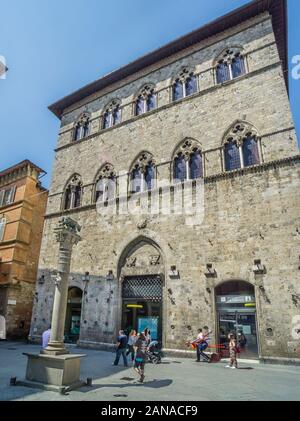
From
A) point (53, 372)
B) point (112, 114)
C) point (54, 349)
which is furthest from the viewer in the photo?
point (112, 114)

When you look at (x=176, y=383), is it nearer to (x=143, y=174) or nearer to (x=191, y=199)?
(x=191, y=199)

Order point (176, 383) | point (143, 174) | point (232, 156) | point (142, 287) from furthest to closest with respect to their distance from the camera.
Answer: point (143, 174), point (142, 287), point (232, 156), point (176, 383)

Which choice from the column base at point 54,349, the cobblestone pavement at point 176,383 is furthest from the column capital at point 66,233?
the cobblestone pavement at point 176,383

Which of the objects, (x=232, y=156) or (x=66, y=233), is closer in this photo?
(x=66, y=233)

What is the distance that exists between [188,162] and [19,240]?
1281 centimetres

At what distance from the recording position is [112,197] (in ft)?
53.4

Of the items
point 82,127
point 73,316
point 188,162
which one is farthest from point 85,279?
point 82,127

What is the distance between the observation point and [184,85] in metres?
16.2

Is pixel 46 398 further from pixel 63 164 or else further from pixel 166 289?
pixel 63 164

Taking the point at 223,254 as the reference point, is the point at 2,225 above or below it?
above

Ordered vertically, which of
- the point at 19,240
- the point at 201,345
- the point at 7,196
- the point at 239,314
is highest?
the point at 7,196

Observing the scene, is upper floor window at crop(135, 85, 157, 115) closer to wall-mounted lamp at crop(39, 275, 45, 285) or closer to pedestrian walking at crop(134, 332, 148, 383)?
wall-mounted lamp at crop(39, 275, 45, 285)

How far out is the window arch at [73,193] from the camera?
18.0 metres

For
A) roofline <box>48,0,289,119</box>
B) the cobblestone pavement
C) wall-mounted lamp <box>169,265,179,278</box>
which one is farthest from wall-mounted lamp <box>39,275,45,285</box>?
roofline <box>48,0,289,119</box>
